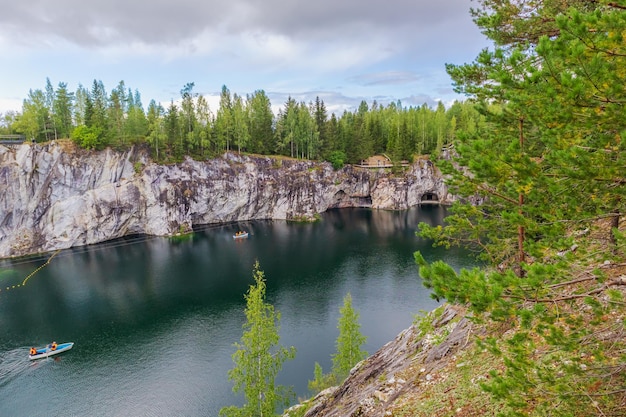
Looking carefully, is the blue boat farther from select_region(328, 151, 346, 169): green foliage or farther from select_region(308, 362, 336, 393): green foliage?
select_region(328, 151, 346, 169): green foliage

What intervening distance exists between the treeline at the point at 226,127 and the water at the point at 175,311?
18815 mm

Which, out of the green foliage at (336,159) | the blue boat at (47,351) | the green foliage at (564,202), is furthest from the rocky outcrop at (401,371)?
the green foliage at (336,159)

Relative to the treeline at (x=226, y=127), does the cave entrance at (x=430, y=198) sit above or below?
below

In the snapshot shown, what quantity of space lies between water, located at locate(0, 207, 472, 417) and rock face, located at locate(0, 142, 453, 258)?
4732 mm

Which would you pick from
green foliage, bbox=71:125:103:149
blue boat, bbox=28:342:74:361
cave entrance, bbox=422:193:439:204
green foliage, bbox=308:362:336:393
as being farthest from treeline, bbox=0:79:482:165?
green foliage, bbox=308:362:336:393

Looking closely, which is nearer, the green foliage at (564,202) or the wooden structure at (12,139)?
the green foliage at (564,202)

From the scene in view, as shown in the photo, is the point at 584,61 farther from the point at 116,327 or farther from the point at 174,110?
the point at 174,110

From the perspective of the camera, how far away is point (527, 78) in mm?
5832

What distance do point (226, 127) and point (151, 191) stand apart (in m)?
19.6

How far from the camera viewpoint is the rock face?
2180 inches

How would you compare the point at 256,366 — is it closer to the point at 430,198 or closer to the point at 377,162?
the point at 377,162

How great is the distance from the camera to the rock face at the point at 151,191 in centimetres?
5538

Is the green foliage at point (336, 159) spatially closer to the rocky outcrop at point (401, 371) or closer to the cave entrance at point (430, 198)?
the cave entrance at point (430, 198)

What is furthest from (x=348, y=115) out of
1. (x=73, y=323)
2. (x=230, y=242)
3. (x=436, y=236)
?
(x=436, y=236)
